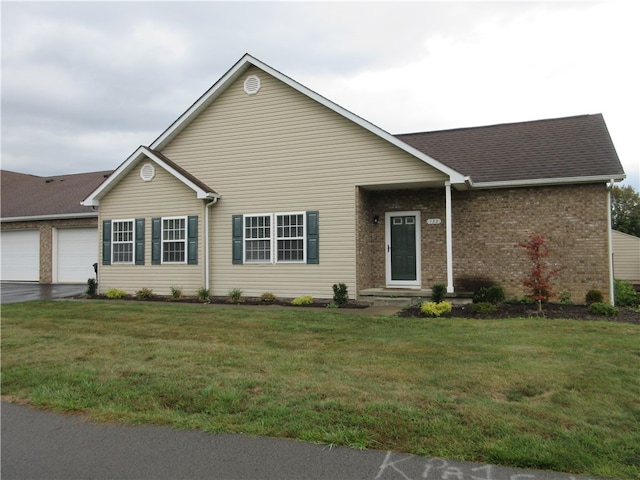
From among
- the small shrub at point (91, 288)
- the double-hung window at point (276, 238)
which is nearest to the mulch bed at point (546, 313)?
the double-hung window at point (276, 238)

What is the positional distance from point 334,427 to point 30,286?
19734 mm

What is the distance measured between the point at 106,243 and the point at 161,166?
3.48m

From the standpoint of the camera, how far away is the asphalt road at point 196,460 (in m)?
3.44

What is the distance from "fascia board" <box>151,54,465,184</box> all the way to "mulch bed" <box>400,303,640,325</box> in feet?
11.2

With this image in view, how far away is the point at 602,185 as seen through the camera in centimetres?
1229

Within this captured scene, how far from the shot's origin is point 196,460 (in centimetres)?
367

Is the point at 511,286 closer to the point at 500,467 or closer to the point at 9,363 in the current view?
the point at 500,467

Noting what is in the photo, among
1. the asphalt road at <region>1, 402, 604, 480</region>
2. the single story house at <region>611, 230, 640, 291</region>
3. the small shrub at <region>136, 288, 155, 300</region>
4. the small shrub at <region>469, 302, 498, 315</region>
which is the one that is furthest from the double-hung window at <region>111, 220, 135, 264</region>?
the single story house at <region>611, 230, 640, 291</region>

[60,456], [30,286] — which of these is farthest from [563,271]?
[30,286]

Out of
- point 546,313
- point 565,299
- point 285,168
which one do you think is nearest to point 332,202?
point 285,168

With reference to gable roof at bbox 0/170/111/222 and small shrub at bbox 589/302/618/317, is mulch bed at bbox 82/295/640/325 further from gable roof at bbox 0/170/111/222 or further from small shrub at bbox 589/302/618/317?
gable roof at bbox 0/170/111/222

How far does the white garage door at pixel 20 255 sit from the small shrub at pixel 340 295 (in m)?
15.8

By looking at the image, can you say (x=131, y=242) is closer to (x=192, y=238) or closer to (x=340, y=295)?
(x=192, y=238)

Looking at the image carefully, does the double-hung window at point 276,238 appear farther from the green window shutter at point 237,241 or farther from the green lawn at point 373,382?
the green lawn at point 373,382
